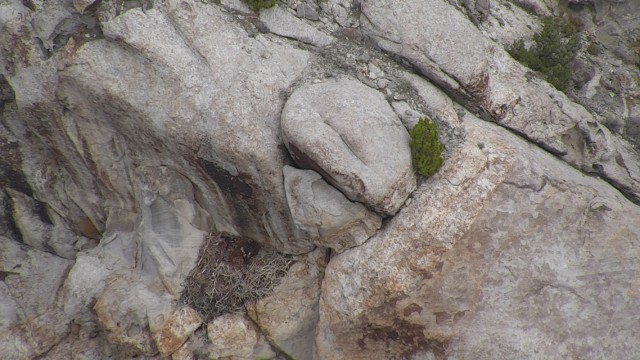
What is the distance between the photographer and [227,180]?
34.8ft

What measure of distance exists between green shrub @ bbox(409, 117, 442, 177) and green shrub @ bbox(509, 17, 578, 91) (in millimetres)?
4251

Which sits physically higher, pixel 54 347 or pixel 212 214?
pixel 212 214

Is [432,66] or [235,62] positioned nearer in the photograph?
[235,62]

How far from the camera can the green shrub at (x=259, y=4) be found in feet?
34.2

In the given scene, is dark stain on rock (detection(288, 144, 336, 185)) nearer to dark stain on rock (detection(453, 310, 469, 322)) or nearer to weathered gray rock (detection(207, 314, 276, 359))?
dark stain on rock (detection(453, 310, 469, 322))

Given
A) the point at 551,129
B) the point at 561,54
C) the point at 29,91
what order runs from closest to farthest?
1. the point at 29,91
2. the point at 551,129
3. the point at 561,54

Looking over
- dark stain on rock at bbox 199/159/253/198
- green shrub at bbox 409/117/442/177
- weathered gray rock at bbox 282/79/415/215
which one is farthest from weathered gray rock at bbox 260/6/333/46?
dark stain on rock at bbox 199/159/253/198

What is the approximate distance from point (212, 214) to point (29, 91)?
488 cm

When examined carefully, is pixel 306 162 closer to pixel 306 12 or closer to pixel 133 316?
pixel 306 12

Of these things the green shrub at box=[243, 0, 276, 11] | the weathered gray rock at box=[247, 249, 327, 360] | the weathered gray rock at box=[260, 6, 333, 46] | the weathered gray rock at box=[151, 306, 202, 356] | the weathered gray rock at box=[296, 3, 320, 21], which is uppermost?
the green shrub at box=[243, 0, 276, 11]

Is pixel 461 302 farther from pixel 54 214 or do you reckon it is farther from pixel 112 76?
pixel 54 214

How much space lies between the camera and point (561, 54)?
491 inches

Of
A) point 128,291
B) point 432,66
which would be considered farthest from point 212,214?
point 432,66

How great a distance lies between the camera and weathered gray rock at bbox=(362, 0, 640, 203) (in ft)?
35.8
